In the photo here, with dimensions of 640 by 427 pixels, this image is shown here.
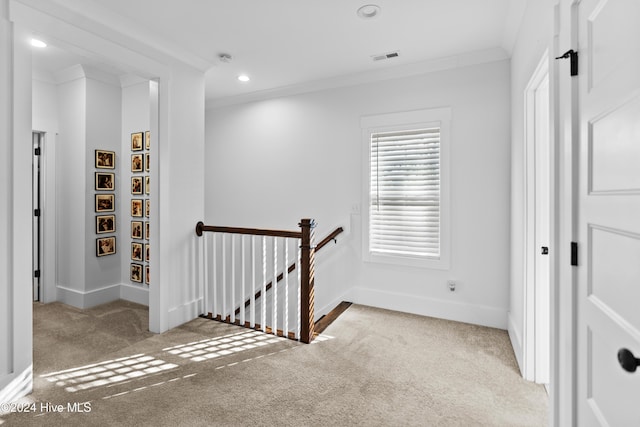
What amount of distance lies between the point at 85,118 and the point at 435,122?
3701 mm

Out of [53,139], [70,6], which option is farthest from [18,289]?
[53,139]

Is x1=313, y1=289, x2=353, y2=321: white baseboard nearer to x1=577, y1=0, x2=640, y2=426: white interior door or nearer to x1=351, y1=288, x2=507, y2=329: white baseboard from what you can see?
x1=351, y1=288, x2=507, y2=329: white baseboard

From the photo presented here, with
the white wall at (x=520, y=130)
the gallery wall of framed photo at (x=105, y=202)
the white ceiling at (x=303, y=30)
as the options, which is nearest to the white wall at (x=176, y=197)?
the white ceiling at (x=303, y=30)

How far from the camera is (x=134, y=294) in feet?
12.9

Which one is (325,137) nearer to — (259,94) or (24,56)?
(259,94)

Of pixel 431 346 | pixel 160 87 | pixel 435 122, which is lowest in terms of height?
pixel 431 346

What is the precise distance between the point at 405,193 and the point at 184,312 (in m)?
2.47

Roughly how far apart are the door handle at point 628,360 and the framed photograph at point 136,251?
417 cm

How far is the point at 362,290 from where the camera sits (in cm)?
372

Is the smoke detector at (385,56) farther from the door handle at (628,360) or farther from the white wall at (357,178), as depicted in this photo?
the door handle at (628,360)

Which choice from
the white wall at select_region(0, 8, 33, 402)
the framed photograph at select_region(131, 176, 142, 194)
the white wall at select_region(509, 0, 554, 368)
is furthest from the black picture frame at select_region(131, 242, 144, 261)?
the white wall at select_region(509, 0, 554, 368)

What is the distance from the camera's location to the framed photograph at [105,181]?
383 cm

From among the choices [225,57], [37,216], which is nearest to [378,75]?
[225,57]

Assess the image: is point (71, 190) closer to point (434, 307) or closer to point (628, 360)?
point (434, 307)
